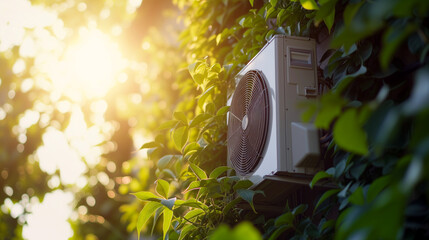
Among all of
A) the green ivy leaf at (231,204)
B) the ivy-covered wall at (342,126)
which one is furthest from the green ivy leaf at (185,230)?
the green ivy leaf at (231,204)

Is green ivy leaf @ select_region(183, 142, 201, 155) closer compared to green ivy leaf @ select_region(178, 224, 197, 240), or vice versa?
green ivy leaf @ select_region(178, 224, 197, 240)

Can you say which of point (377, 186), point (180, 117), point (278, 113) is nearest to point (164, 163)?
point (180, 117)

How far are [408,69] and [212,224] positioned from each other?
2.68 feet

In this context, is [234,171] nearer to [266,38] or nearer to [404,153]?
[266,38]

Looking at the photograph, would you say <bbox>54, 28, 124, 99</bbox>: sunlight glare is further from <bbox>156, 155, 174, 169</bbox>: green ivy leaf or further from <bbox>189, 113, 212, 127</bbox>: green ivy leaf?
<bbox>189, 113, 212, 127</bbox>: green ivy leaf

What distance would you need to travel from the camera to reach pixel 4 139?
5.09 meters

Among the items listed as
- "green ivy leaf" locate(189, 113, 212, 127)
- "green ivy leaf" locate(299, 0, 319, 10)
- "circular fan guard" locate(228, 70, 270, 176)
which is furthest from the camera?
"green ivy leaf" locate(189, 113, 212, 127)

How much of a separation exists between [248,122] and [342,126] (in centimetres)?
84

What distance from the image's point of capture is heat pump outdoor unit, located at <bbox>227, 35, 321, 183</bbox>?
1.24m

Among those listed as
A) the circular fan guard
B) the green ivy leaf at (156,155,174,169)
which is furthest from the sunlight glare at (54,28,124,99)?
the circular fan guard

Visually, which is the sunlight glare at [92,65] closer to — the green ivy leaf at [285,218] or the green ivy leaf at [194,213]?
the green ivy leaf at [194,213]

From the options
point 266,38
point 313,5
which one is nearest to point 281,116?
point 313,5

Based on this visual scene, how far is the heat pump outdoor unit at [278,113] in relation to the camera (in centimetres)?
124

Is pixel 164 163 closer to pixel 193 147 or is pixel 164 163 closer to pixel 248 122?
pixel 193 147
